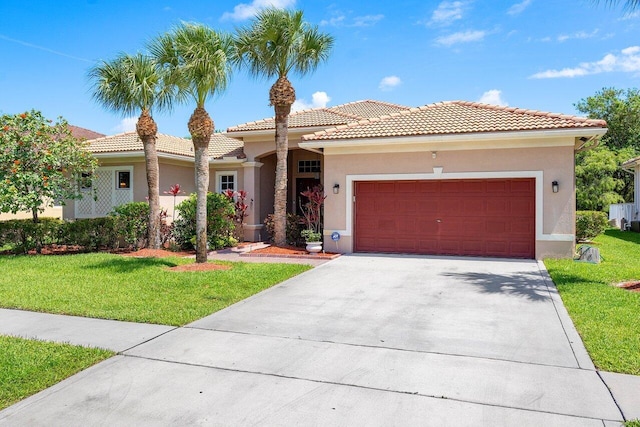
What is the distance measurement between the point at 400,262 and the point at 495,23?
8349 mm

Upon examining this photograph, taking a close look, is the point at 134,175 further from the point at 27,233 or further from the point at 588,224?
the point at 588,224

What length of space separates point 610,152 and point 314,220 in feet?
80.5

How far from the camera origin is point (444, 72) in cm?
1752

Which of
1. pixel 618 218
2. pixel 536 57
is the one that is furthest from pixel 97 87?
pixel 618 218

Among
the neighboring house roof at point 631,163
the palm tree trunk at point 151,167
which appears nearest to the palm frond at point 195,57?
the palm tree trunk at point 151,167

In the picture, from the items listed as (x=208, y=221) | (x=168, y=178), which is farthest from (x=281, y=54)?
(x=168, y=178)

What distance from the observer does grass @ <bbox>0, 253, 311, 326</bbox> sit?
7.20 metres

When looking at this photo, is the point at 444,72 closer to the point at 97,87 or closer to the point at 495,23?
the point at 495,23

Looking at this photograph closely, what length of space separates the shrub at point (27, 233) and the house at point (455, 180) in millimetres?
3478

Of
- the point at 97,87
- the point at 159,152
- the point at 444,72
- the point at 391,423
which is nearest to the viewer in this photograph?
the point at 391,423

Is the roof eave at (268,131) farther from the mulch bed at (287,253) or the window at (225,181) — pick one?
the mulch bed at (287,253)

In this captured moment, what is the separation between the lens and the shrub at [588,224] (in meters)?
18.2

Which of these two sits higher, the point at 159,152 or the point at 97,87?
the point at 97,87

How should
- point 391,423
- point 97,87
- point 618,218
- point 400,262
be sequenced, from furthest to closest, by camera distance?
point 618,218
point 97,87
point 400,262
point 391,423
